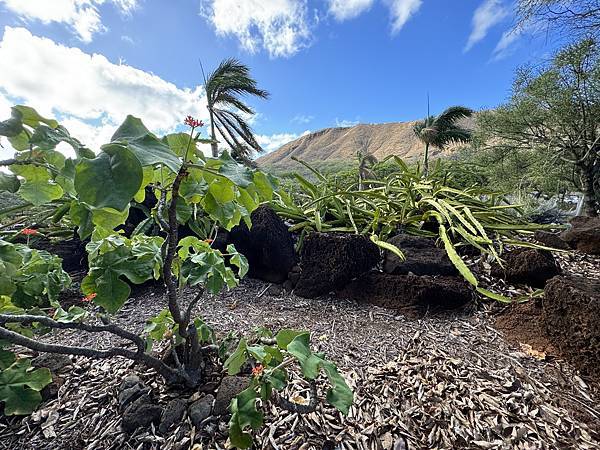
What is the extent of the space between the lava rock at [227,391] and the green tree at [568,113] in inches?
145

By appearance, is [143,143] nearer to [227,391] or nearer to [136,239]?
[136,239]

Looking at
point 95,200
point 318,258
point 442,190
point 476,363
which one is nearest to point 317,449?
point 476,363

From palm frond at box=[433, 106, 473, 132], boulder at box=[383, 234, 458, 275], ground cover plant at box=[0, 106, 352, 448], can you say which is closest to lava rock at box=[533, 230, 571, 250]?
boulder at box=[383, 234, 458, 275]

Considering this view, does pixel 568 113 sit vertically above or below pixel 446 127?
below

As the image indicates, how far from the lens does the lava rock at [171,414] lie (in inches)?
29.0

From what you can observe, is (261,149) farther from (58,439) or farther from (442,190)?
(58,439)

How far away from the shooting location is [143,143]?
351mm

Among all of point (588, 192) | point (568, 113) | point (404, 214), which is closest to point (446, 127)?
point (568, 113)

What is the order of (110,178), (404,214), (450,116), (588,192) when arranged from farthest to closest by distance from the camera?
1. (450,116)
2. (588,192)
3. (404,214)
4. (110,178)

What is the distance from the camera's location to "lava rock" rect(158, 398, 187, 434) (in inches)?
29.0

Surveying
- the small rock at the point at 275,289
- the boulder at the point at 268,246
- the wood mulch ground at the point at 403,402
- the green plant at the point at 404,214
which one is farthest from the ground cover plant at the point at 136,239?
the green plant at the point at 404,214

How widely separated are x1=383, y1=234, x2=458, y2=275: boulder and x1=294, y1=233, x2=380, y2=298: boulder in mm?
94

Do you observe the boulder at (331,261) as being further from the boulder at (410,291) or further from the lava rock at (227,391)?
the lava rock at (227,391)

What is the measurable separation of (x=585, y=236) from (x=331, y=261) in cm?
150
